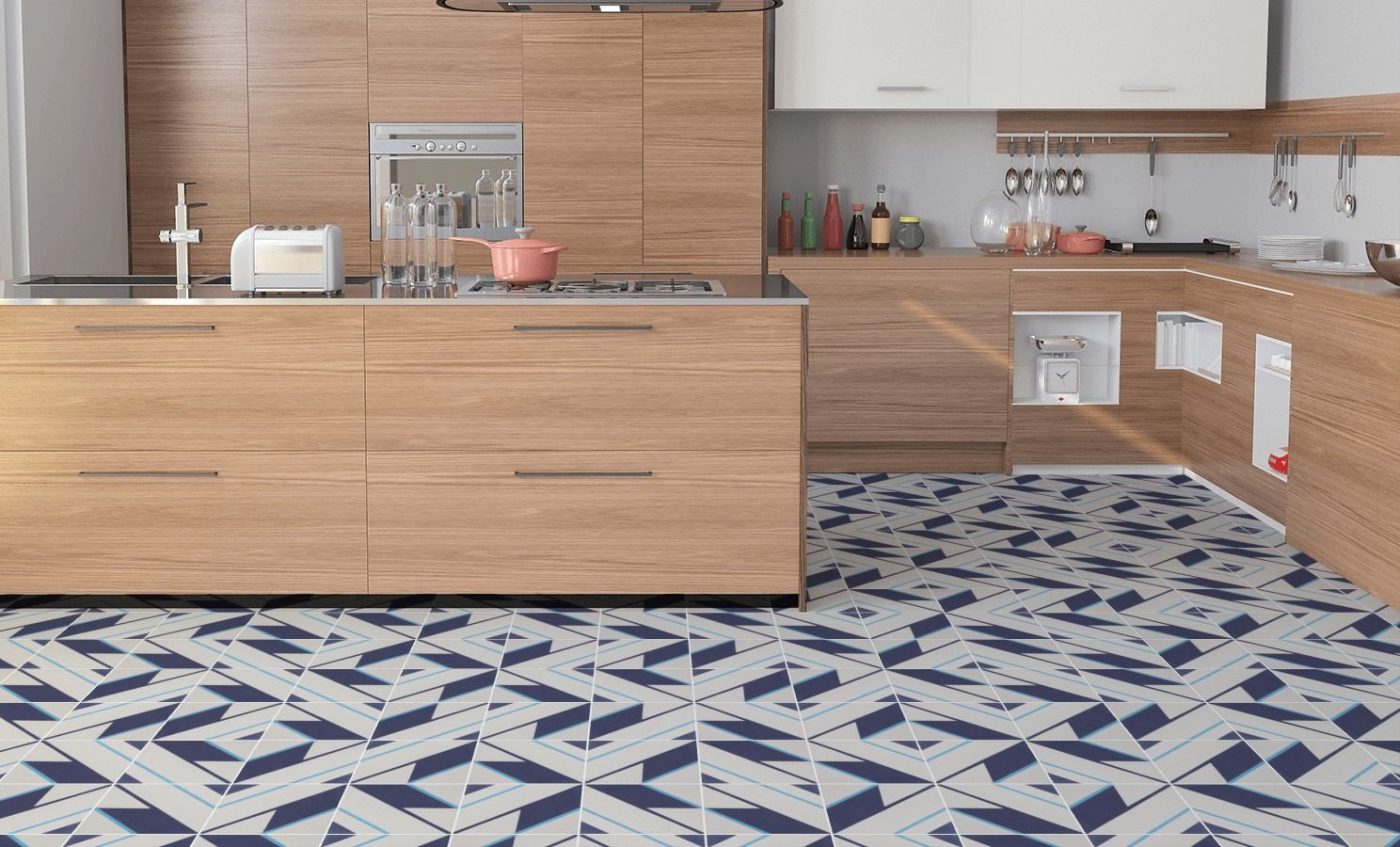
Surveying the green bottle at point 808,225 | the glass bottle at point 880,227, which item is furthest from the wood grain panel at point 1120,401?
the green bottle at point 808,225

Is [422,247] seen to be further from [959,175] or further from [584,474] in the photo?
[959,175]

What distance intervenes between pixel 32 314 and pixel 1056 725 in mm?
2522

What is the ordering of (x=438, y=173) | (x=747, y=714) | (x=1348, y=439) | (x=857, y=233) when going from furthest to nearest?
1. (x=857, y=233)
2. (x=438, y=173)
3. (x=1348, y=439)
4. (x=747, y=714)

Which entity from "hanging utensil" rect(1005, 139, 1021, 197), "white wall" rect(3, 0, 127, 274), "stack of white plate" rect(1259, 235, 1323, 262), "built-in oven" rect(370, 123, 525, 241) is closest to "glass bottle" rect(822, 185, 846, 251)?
"hanging utensil" rect(1005, 139, 1021, 197)

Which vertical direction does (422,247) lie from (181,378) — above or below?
above

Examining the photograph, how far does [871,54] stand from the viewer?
5617 mm

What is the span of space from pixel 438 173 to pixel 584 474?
2220 millimetres

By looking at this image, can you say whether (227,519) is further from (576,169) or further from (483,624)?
(576,169)

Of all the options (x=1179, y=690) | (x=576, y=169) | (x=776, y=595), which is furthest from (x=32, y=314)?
(x=1179, y=690)

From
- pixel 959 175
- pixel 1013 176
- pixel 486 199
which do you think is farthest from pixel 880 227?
pixel 486 199

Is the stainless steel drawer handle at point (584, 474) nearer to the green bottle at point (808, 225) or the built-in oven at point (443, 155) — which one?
the built-in oven at point (443, 155)

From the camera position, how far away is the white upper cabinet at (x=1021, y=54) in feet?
18.4

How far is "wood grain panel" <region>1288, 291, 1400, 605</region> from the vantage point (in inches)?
152

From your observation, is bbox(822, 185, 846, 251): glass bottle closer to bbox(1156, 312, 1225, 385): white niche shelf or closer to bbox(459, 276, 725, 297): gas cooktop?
bbox(1156, 312, 1225, 385): white niche shelf
